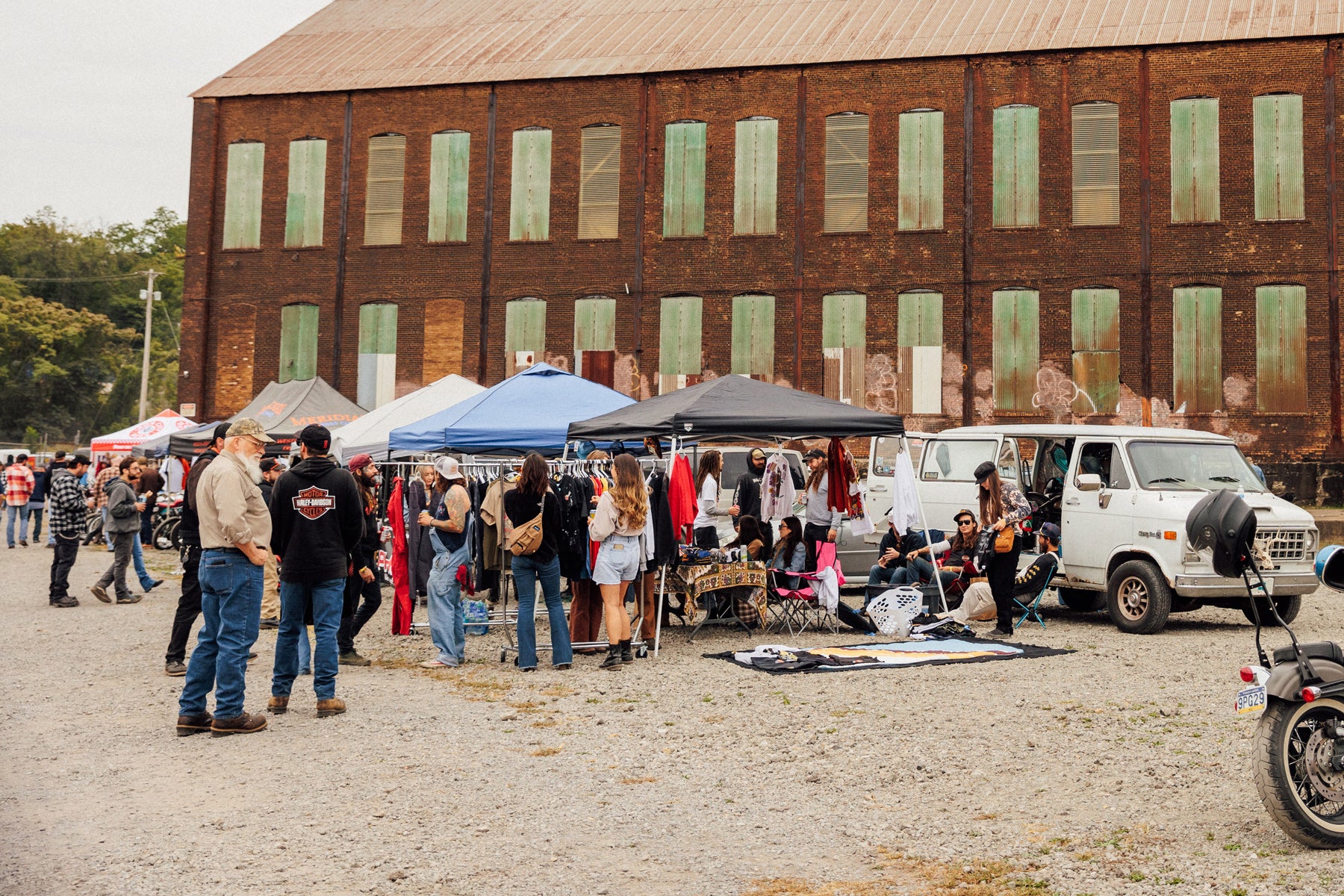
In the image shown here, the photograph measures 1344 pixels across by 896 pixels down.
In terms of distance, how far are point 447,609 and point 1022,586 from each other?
626cm

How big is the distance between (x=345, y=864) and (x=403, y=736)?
2666 mm

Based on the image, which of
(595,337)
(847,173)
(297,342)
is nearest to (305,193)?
(297,342)

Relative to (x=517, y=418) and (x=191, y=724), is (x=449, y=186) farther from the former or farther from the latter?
(x=191, y=724)

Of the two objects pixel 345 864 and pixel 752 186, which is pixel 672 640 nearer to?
pixel 345 864

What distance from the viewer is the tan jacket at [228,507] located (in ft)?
26.8

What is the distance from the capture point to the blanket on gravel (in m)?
10.8

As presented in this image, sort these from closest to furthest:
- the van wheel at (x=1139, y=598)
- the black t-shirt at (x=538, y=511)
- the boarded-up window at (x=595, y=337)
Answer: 1. the black t-shirt at (x=538, y=511)
2. the van wheel at (x=1139, y=598)
3. the boarded-up window at (x=595, y=337)

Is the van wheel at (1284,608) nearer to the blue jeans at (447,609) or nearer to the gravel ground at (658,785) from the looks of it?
the gravel ground at (658,785)

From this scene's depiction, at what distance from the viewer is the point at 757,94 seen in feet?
108

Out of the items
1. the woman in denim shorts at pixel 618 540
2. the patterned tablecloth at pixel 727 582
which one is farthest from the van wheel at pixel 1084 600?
the woman in denim shorts at pixel 618 540

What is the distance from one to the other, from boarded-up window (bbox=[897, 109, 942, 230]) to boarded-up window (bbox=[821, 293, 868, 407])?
2.30 meters

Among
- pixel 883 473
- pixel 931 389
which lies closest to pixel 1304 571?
pixel 883 473

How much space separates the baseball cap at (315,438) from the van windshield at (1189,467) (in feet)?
28.4

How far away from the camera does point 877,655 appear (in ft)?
37.1
